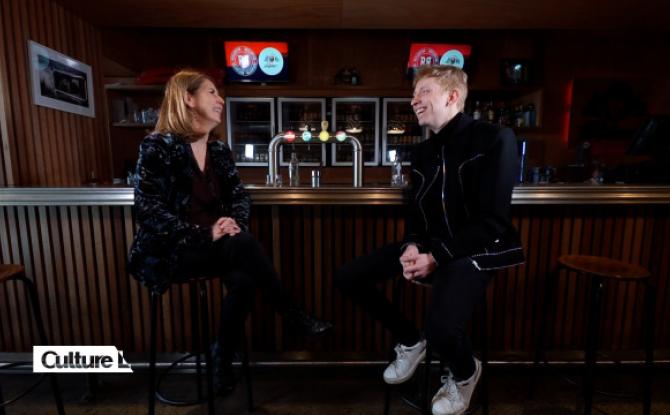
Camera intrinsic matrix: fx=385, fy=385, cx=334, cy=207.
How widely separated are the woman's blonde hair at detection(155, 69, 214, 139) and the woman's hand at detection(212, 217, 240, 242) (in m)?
0.39

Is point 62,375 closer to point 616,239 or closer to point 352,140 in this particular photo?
point 352,140

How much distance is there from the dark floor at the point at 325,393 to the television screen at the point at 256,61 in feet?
10.4

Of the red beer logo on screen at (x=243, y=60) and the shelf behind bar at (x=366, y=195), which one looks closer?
the shelf behind bar at (x=366, y=195)

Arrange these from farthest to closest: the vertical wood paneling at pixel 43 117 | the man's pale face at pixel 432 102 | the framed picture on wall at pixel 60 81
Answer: the framed picture on wall at pixel 60 81 → the vertical wood paneling at pixel 43 117 → the man's pale face at pixel 432 102

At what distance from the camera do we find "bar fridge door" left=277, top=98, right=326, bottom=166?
446 cm

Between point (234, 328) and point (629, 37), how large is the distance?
525 centimetres

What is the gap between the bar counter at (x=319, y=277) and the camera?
1.94 meters

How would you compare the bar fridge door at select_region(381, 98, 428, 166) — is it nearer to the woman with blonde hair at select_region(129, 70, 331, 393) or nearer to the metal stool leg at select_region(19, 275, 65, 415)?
the woman with blonde hair at select_region(129, 70, 331, 393)

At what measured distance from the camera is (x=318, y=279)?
6.53 ft

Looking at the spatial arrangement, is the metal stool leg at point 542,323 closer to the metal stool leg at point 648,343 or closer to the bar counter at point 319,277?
the bar counter at point 319,277

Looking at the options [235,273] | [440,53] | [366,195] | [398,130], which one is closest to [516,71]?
[440,53]

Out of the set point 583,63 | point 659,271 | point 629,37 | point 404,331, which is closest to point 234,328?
point 404,331

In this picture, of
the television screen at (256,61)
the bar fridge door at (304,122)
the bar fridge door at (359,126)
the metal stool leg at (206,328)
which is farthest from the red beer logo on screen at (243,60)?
the metal stool leg at (206,328)

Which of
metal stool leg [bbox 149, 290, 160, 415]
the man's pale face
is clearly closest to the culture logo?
metal stool leg [bbox 149, 290, 160, 415]
